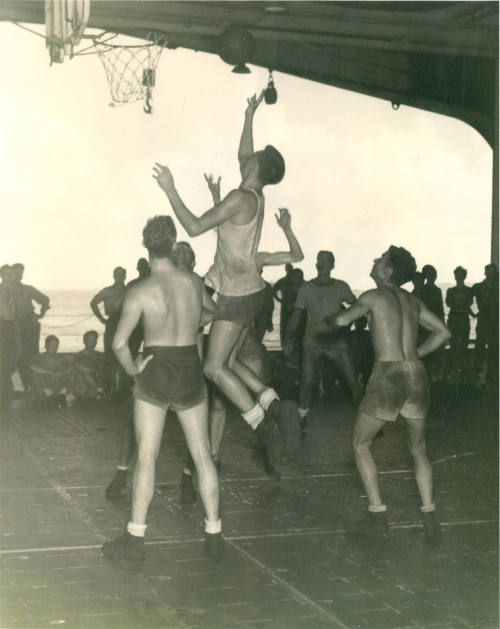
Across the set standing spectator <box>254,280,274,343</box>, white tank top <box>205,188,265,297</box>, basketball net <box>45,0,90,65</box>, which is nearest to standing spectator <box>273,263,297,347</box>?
standing spectator <box>254,280,274,343</box>

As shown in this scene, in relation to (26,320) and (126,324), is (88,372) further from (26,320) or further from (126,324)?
(126,324)

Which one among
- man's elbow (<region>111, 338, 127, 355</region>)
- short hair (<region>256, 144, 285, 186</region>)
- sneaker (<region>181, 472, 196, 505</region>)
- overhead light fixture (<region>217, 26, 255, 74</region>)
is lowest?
sneaker (<region>181, 472, 196, 505</region>)

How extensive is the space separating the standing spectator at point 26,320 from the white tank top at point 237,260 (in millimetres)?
7332

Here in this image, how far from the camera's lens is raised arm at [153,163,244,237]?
21.0 ft

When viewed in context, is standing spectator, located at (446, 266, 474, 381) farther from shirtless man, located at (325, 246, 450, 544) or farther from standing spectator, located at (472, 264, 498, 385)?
shirtless man, located at (325, 246, 450, 544)

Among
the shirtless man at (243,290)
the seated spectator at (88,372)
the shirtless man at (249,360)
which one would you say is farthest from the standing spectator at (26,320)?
the shirtless man at (243,290)

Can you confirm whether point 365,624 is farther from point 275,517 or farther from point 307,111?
point 307,111

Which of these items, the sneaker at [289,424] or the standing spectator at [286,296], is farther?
the standing spectator at [286,296]

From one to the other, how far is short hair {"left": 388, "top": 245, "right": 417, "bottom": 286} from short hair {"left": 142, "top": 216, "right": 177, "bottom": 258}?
1.53 metres

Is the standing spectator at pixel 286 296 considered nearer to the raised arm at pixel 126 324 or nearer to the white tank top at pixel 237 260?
the white tank top at pixel 237 260

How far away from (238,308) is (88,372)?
7540 mm

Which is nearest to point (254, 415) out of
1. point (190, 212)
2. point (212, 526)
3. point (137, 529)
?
point (212, 526)

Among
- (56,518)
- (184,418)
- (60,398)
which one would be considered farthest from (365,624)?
(60,398)

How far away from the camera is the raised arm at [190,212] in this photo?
6.39 meters
